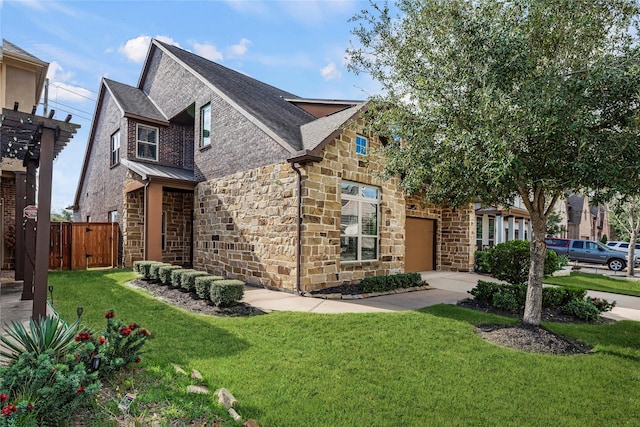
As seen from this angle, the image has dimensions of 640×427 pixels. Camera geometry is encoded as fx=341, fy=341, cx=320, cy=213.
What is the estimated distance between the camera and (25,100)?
11688 millimetres

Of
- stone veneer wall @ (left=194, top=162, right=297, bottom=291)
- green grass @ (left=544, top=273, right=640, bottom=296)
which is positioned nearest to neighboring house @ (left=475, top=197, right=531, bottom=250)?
green grass @ (left=544, top=273, right=640, bottom=296)

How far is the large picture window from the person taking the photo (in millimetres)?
10000

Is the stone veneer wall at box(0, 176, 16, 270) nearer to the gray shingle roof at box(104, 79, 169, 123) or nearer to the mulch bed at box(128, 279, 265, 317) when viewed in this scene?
the gray shingle roof at box(104, 79, 169, 123)

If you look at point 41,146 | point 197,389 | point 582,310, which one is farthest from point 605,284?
point 41,146

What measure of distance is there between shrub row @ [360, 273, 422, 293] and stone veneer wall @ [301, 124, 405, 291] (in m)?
0.74

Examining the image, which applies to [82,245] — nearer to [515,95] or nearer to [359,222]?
[359,222]

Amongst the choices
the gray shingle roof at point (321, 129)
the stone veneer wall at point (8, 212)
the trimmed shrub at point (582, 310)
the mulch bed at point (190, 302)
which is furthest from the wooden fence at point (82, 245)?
the trimmed shrub at point (582, 310)

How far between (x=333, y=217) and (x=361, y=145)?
2618 millimetres

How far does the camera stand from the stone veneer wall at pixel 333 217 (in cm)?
884

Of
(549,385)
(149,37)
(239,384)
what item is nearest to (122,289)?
(239,384)

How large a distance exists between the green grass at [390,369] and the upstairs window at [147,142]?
9.03 m

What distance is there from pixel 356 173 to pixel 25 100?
11586 mm

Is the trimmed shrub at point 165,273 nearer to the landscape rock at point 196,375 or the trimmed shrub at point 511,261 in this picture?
the landscape rock at point 196,375

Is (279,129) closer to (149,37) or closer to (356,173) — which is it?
(356,173)
